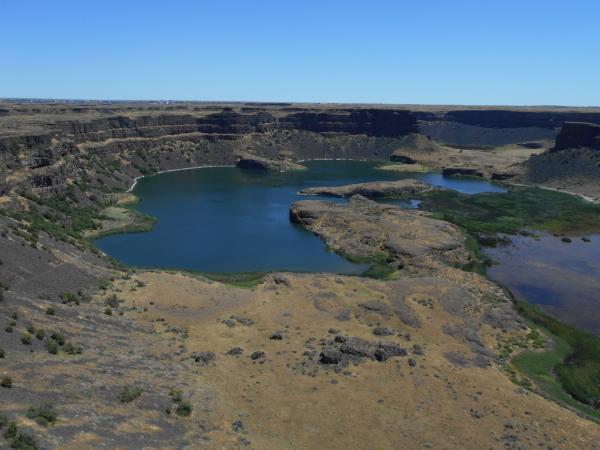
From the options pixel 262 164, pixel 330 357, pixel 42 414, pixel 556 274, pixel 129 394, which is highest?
pixel 42 414

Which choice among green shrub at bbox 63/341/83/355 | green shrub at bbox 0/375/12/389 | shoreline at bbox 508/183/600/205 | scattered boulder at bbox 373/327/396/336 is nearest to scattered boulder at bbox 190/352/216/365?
green shrub at bbox 63/341/83/355

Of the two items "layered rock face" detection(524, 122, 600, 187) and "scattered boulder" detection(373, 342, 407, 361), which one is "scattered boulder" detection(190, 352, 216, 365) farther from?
"layered rock face" detection(524, 122, 600, 187)

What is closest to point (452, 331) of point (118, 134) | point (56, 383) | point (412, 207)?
point (56, 383)

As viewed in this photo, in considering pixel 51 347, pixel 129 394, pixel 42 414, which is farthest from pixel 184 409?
pixel 51 347

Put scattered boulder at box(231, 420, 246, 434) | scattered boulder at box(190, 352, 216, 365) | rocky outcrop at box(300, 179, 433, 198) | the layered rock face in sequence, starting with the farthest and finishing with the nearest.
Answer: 1. the layered rock face
2. rocky outcrop at box(300, 179, 433, 198)
3. scattered boulder at box(190, 352, 216, 365)
4. scattered boulder at box(231, 420, 246, 434)

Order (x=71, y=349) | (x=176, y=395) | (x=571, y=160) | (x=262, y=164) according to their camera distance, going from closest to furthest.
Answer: (x=176, y=395) < (x=71, y=349) < (x=571, y=160) < (x=262, y=164)

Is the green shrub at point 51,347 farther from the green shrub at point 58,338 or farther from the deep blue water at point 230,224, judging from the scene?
the deep blue water at point 230,224

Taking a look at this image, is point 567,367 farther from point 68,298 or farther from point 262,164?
point 262,164

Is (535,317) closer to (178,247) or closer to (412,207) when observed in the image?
(178,247)
